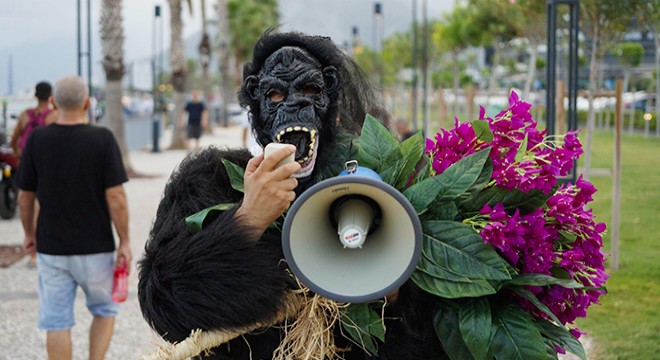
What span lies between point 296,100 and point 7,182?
11.2 metres

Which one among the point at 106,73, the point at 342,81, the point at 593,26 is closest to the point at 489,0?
the point at 106,73

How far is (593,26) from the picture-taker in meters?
9.44

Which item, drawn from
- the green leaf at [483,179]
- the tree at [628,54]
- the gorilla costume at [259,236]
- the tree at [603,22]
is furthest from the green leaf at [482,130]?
the tree at [628,54]

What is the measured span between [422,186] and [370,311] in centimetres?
34

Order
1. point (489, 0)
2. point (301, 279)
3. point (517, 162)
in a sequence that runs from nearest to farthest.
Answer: point (301, 279)
point (517, 162)
point (489, 0)

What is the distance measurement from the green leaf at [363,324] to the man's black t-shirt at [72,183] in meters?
3.12

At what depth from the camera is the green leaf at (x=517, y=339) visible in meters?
2.27

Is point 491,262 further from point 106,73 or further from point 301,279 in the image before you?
point 106,73

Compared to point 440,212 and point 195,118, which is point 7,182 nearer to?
point 195,118

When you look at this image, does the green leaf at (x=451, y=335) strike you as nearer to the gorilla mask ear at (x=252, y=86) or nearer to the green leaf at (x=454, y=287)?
the green leaf at (x=454, y=287)

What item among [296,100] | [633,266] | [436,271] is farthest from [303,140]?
[633,266]

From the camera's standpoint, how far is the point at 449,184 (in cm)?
233

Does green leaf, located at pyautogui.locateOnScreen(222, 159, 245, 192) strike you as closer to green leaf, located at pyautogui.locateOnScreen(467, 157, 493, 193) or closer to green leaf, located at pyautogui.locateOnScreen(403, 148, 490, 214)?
green leaf, located at pyautogui.locateOnScreen(403, 148, 490, 214)

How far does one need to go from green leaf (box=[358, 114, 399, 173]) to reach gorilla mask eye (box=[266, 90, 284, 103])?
248 millimetres
